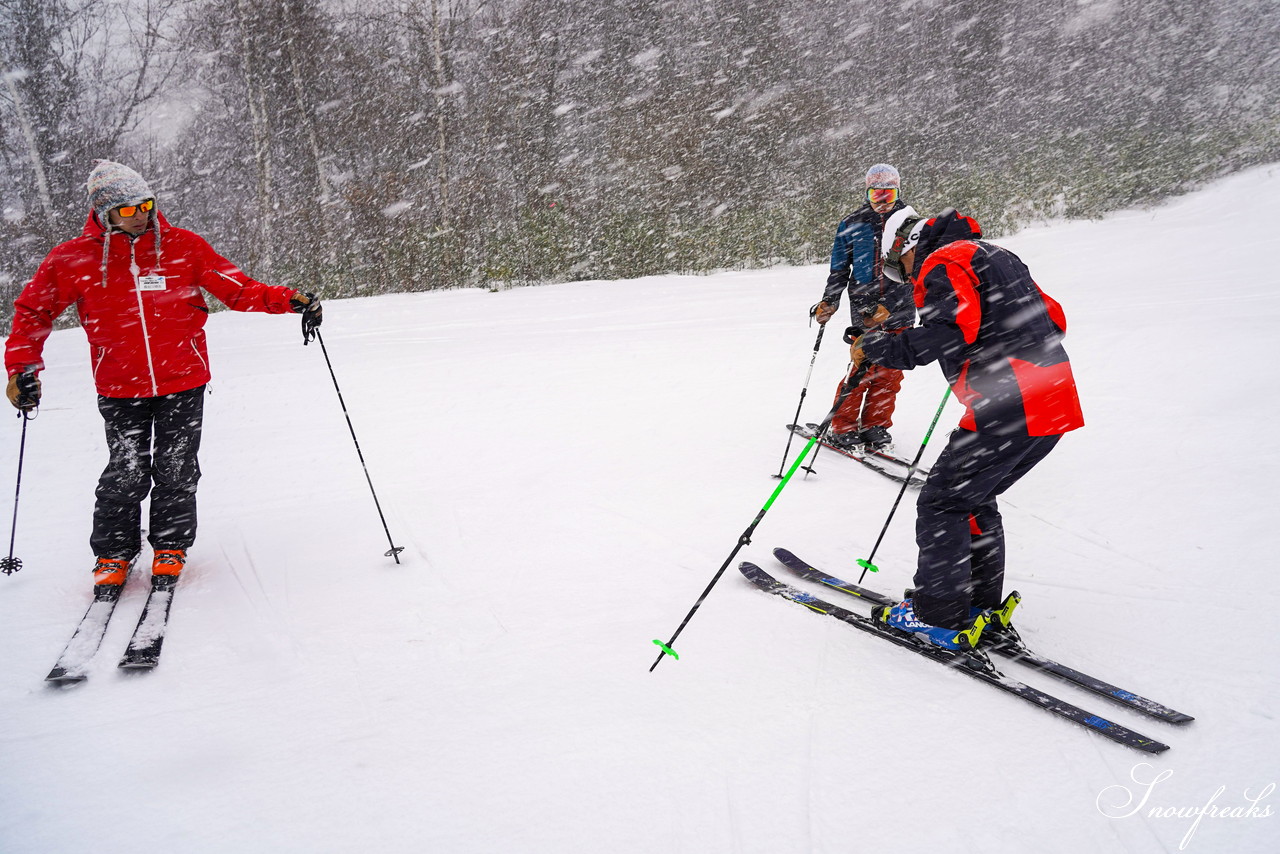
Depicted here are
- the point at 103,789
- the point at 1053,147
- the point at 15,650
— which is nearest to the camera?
the point at 103,789

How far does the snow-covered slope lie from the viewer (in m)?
2.10

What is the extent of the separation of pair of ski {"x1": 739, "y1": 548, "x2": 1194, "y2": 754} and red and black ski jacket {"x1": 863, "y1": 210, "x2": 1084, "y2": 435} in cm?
87

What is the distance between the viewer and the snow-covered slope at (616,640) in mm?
2096

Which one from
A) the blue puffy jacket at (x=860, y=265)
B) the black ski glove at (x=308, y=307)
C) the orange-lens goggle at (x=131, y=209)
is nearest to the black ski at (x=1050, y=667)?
the blue puffy jacket at (x=860, y=265)

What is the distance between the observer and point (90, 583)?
11.6ft

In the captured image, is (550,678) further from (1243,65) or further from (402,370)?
(1243,65)

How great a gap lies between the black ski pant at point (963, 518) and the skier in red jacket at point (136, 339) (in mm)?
3011

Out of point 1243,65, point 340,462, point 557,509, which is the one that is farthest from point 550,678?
point 1243,65

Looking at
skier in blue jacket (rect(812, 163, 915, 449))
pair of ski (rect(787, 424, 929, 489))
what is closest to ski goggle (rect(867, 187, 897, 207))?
skier in blue jacket (rect(812, 163, 915, 449))

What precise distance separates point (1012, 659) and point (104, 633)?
3.69m

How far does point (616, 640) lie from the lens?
300cm

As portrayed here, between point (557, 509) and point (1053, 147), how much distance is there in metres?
17.9

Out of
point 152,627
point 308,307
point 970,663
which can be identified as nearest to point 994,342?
point 970,663

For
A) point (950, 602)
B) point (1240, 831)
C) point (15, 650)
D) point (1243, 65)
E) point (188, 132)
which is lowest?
point (15, 650)
